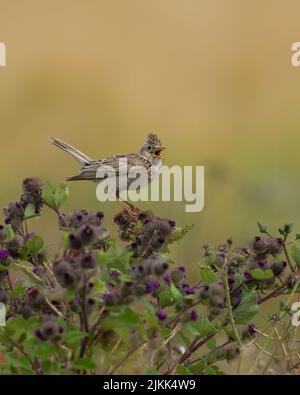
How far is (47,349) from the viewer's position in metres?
1.84

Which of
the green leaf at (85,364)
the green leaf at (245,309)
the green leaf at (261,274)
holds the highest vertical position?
the green leaf at (261,274)

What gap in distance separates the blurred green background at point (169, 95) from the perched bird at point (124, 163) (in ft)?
4.84

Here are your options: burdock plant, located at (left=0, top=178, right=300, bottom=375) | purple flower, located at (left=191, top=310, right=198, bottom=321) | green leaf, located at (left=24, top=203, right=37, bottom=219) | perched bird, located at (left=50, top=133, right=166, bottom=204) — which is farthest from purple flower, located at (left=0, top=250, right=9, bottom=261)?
perched bird, located at (left=50, top=133, right=166, bottom=204)

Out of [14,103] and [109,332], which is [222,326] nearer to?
[109,332]

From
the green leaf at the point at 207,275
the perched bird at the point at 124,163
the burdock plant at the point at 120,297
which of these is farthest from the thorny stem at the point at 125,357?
the perched bird at the point at 124,163

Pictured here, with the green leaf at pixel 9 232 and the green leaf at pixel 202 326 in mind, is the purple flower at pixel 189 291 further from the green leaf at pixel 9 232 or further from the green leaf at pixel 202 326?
the green leaf at pixel 9 232

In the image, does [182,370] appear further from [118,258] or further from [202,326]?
[118,258]

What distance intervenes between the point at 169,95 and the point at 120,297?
5.20m

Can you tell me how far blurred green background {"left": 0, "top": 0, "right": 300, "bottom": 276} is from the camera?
5.84 m

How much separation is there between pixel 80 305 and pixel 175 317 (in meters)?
0.21

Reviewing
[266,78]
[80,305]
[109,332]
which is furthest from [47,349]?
[266,78]

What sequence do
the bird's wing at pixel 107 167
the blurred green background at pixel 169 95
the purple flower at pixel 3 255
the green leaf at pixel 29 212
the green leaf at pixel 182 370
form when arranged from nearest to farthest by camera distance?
the green leaf at pixel 182 370 → the purple flower at pixel 3 255 → the green leaf at pixel 29 212 → the bird's wing at pixel 107 167 → the blurred green background at pixel 169 95

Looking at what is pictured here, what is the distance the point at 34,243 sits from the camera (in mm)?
2186

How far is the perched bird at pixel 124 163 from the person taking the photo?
334 centimetres
